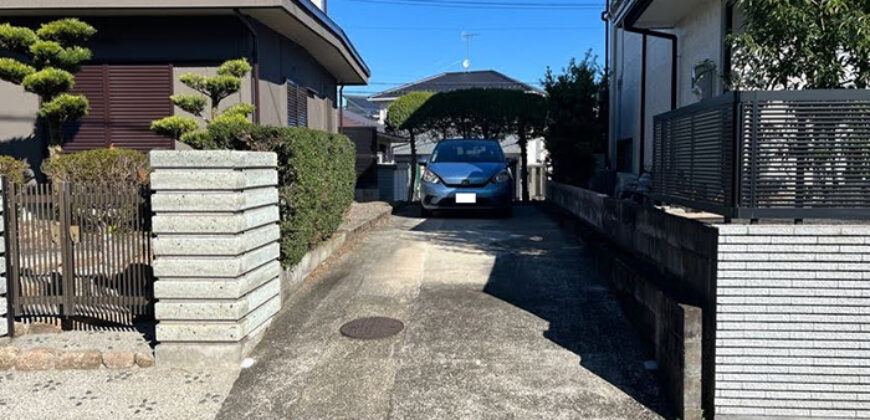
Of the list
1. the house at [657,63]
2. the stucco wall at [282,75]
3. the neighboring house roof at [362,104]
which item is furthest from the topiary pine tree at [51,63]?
the neighboring house roof at [362,104]

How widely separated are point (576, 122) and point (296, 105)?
17.7 feet

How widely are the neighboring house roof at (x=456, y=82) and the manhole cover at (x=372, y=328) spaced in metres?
36.0

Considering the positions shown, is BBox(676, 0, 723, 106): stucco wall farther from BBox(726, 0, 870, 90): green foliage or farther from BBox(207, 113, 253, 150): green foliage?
BBox(207, 113, 253, 150): green foliage

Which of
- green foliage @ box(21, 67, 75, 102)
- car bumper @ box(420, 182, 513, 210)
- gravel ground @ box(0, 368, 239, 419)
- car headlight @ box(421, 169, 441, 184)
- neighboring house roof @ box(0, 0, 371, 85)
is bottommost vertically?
gravel ground @ box(0, 368, 239, 419)

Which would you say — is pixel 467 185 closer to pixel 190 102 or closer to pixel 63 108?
pixel 190 102

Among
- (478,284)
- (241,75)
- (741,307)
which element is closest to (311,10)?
(241,75)

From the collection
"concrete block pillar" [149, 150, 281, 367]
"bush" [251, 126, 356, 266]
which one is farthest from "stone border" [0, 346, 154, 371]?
"bush" [251, 126, 356, 266]

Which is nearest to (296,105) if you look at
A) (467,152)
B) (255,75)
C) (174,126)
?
(255,75)

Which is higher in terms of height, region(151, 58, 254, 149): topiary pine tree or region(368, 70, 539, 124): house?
region(368, 70, 539, 124): house

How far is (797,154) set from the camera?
2889mm

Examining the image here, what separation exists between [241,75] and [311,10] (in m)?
1.72

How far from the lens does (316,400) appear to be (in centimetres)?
331

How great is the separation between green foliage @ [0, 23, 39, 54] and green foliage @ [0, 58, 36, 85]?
0.19m

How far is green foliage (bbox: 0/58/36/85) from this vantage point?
6.79 meters
